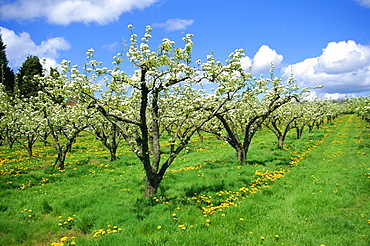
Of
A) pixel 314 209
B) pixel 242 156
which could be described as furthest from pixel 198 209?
pixel 242 156

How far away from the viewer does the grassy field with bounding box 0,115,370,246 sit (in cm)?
688

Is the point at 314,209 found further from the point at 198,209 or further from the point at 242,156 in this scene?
the point at 242,156

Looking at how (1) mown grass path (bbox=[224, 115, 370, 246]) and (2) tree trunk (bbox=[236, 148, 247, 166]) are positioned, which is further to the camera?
(2) tree trunk (bbox=[236, 148, 247, 166])

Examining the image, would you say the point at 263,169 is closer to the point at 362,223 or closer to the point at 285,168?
the point at 285,168

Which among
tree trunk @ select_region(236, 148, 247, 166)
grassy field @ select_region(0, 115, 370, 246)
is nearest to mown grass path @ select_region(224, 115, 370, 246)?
grassy field @ select_region(0, 115, 370, 246)

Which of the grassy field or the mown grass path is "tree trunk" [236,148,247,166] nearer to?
the grassy field

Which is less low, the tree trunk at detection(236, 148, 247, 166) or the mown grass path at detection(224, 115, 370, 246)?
the tree trunk at detection(236, 148, 247, 166)

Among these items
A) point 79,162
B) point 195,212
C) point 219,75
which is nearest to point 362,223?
point 195,212

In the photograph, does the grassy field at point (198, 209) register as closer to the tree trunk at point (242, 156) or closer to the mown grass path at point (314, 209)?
the mown grass path at point (314, 209)

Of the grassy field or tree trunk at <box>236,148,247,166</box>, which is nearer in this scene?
the grassy field

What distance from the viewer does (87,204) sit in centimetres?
1009

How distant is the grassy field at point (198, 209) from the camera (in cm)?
688

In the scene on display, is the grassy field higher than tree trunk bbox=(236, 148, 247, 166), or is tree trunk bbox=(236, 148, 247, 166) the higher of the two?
tree trunk bbox=(236, 148, 247, 166)

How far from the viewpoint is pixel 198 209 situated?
897 cm
